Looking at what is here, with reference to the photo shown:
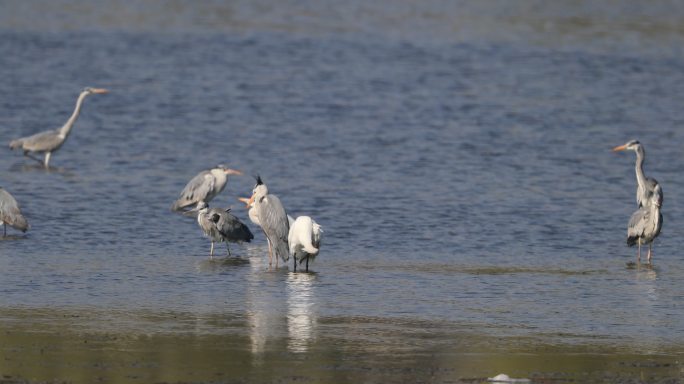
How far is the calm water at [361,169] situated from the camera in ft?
39.8

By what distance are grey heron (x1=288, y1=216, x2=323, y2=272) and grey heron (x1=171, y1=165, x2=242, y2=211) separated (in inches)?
123

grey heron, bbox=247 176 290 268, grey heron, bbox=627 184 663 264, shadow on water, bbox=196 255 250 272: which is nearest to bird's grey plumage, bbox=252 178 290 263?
grey heron, bbox=247 176 290 268

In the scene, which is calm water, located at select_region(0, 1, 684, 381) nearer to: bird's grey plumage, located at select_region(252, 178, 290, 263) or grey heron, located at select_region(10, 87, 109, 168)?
grey heron, located at select_region(10, 87, 109, 168)

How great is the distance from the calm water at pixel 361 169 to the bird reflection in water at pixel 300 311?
39mm

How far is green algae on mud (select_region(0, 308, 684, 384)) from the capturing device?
9547mm

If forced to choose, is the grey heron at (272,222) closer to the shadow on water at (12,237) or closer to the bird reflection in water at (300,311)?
the bird reflection in water at (300,311)

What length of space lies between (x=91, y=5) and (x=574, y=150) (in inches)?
981

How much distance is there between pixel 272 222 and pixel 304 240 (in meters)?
0.89

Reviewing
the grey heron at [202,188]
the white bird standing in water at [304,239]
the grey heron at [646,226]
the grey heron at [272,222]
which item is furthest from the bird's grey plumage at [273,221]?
the grey heron at [646,226]

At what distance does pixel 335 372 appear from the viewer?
9664 mm

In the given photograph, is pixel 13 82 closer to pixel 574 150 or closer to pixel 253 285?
pixel 574 150

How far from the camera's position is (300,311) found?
12.2 metres

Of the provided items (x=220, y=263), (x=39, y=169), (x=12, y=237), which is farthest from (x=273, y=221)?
(x=39, y=169)

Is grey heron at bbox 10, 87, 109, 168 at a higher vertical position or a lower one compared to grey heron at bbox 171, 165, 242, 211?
higher
